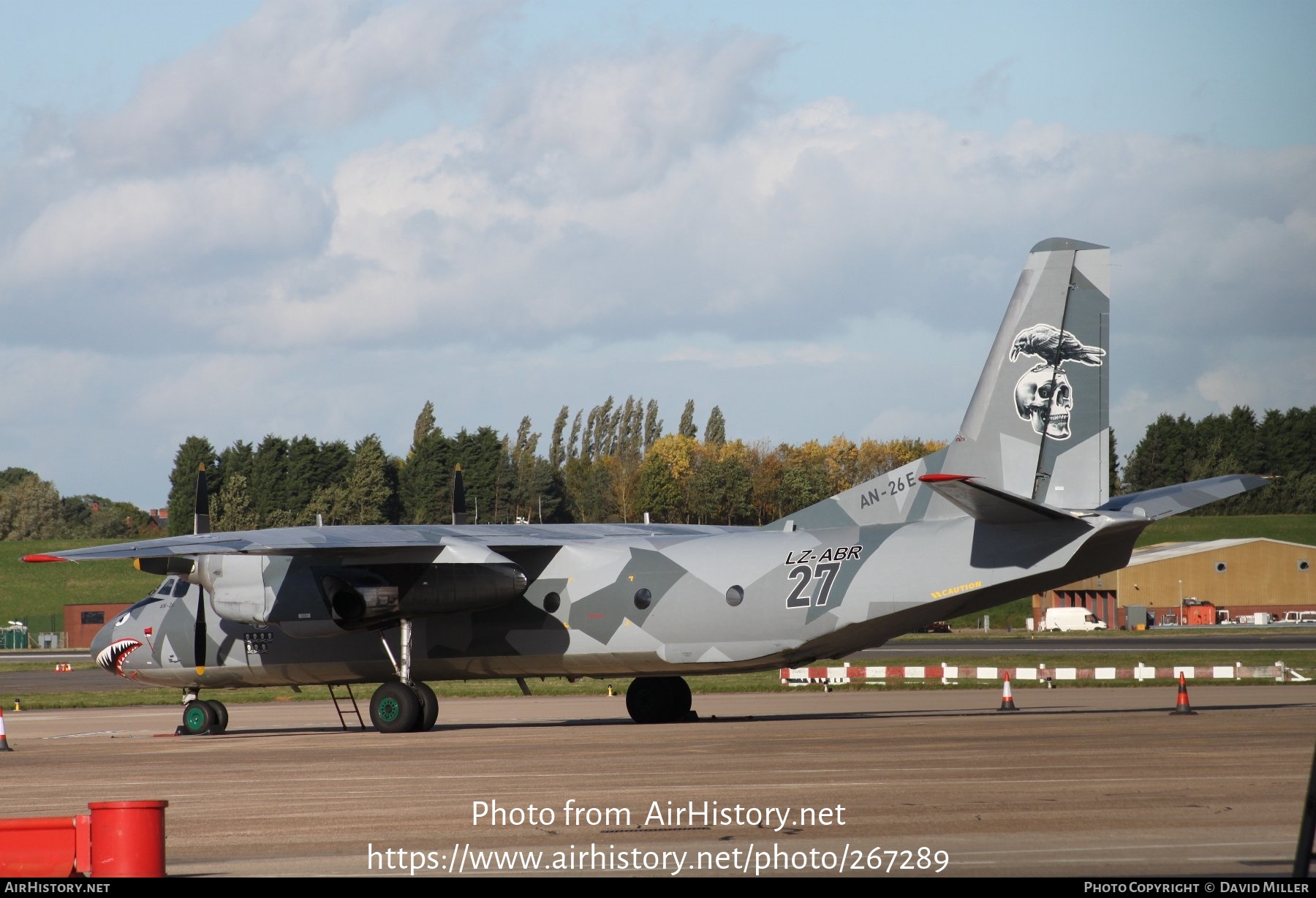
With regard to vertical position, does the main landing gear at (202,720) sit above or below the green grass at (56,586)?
below

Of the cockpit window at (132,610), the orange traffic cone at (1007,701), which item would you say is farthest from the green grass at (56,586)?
the orange traffic cone at (1007,701)

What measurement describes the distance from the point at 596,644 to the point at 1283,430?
360 ft

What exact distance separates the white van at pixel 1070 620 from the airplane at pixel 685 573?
2192 inches

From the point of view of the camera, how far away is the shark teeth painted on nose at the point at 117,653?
95.6 ft

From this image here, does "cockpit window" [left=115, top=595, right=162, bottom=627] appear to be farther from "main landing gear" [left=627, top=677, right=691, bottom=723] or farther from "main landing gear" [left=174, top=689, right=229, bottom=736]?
"main landing gear" [left=627, top=677, right=691, bottom=723]

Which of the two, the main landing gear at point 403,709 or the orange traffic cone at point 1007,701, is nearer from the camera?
the main landing gear at point 403,709

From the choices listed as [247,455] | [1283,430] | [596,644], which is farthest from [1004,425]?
[1283,430]

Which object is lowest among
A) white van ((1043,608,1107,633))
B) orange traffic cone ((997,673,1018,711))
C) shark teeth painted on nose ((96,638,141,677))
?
white van ((1043,608,1107,633))

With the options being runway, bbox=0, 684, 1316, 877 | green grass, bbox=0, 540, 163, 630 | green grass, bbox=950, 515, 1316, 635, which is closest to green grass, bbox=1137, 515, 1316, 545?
green grass, bbox=950, 515, 1316, 635

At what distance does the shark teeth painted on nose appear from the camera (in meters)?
29.1

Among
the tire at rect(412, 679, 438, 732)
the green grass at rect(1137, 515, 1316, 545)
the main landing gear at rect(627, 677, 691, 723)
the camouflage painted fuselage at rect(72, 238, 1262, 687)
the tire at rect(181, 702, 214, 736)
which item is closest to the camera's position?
Answer: the camouflage painted fuselage at rect(72, 238, 1262, 687)

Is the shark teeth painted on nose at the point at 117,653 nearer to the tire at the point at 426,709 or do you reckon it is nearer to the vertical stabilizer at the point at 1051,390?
the tire at the point at 426,709

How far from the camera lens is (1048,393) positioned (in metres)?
23.1

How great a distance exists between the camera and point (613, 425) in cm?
14512
